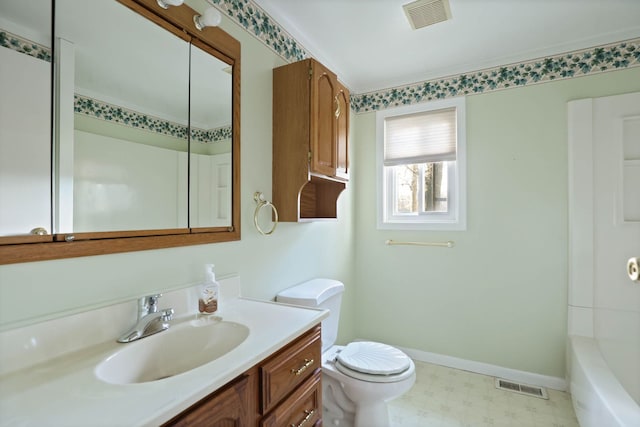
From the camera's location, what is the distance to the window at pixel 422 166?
2.40 metres

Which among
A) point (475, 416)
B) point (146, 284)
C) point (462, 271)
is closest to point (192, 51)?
point (146, 284)

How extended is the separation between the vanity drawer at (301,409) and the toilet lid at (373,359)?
0.41 m

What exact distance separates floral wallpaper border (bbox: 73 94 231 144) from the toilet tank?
89 cm

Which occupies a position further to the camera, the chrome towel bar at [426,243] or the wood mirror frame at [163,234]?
the chrome towel bar at [426,243]

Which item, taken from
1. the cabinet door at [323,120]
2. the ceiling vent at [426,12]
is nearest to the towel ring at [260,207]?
the cabinet door at [323,120]

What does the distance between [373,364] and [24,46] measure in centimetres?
180

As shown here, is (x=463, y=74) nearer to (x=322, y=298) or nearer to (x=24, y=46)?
(x=322, y=298)

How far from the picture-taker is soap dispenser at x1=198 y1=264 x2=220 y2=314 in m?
1.20

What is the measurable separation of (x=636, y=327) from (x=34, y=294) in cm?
290

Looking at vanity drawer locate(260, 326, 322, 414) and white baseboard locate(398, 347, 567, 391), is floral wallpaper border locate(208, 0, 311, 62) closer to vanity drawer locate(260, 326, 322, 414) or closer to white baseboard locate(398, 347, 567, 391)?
vanity drawer locate(260, 326, 322, 414)

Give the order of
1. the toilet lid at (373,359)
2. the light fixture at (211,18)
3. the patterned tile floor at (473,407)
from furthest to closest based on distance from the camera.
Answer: the patterned tile floor at (473,407)
the toilet lid at (373,359)
the light fixture at (211,18)

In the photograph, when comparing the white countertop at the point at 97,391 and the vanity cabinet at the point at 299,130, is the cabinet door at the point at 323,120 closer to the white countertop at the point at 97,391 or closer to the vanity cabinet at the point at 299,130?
the vanity cabinet at the point at 299,130

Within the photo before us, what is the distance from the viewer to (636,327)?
187 cm

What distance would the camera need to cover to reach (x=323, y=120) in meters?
1.74
